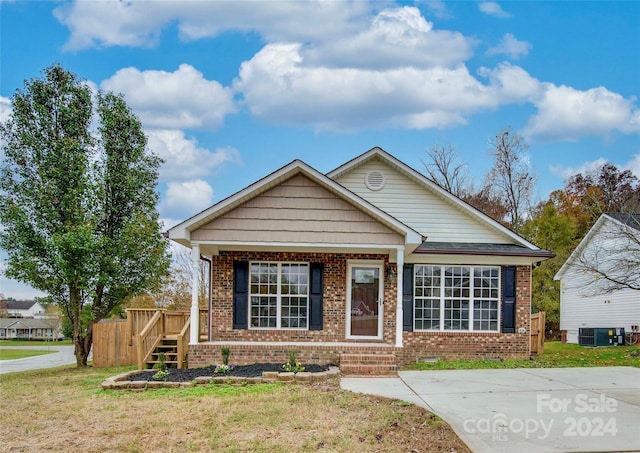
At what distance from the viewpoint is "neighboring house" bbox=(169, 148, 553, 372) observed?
12.8 metres

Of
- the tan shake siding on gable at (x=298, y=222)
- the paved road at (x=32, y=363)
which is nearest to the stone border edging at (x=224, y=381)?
the tan shake siding on gable at (x=298, y=222)

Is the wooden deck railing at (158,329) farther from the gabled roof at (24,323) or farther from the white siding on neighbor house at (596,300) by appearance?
the gabled roof at (24,323)

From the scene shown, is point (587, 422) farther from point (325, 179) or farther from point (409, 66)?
point (409, 66)

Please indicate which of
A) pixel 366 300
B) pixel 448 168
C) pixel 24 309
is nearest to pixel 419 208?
pixel 366 300

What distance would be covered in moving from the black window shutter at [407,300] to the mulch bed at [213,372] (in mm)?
3259

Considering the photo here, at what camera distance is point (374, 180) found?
52.2 feet

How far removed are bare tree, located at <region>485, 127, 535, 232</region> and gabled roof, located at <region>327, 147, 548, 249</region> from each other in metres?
21.0

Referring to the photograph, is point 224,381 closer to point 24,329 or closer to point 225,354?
point 225,354

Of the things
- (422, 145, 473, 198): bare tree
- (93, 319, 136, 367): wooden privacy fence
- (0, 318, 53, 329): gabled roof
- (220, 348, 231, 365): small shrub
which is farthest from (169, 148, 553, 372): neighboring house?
(0, 318, 53, 329): gabled roof

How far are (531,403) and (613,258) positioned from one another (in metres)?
16.4

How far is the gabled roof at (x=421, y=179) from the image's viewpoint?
50.7ft

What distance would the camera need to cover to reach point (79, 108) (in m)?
17.0

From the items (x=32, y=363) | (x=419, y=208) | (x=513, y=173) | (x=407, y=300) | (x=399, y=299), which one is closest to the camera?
(x=399, y=299)

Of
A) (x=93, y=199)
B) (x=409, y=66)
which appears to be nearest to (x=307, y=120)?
(x=409, y=66)
